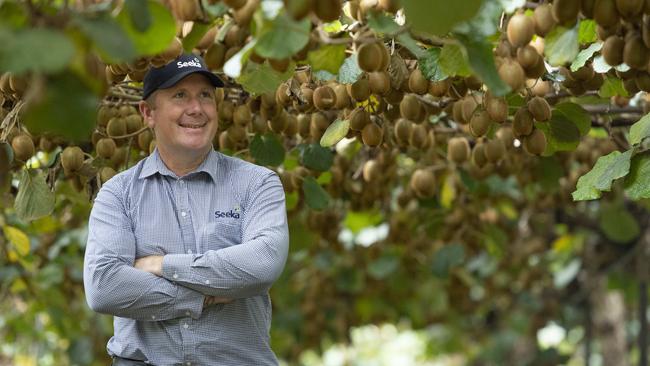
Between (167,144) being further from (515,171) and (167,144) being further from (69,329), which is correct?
(69,329)

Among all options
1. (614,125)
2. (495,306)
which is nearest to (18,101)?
(614,125)

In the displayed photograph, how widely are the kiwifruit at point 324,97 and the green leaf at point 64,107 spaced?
5.84 feet

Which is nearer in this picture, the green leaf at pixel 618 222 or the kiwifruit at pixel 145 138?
the kiwifruit at pixel 145 138

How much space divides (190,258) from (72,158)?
92 centimetres

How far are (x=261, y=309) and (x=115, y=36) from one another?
6.01 feet

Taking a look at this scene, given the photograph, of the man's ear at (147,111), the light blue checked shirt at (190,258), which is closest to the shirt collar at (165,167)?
the light blue checked shirt at (190,258)

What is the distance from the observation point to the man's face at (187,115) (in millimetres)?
3393

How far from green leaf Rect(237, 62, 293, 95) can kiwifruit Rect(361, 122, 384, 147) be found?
1.29 feet

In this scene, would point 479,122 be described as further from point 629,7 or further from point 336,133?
point 629,7

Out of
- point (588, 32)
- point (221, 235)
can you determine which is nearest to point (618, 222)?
point (588, 32)

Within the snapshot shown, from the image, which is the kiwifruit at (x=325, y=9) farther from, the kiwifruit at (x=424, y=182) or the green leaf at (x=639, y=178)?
the kiwifruit at (x=424, y=182)

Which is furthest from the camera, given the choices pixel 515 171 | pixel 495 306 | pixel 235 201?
pixel 495 306

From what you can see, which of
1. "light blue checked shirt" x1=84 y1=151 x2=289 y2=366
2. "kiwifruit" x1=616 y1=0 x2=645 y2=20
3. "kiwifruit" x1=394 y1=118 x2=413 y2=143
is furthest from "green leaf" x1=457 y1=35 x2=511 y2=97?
"kiwifruit" x1=394 y1=118 x2=413 y2=143

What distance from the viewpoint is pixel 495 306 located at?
494 inches
